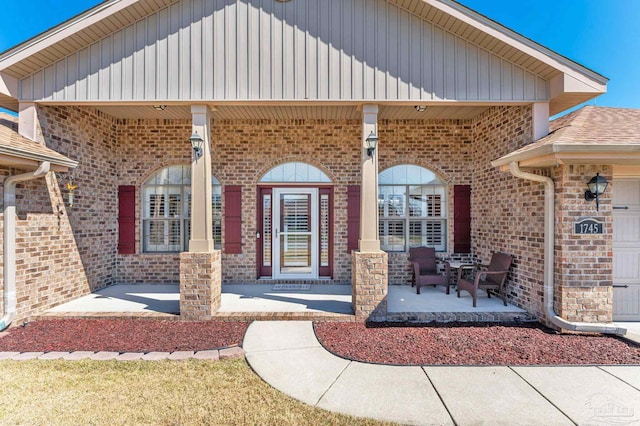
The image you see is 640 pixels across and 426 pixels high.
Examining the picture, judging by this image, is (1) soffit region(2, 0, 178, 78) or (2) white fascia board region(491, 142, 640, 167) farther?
(1) soffit region(2, 0, 178, 78)

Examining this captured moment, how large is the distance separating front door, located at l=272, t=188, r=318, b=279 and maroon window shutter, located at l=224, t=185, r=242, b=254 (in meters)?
0.77

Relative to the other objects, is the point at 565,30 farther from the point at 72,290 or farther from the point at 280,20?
the point at 72,290

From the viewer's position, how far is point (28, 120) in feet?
16.7

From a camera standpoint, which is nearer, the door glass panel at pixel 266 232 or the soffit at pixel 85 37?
the soffit at pixel 85 37

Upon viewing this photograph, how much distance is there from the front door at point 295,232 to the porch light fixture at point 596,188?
467 centimetres

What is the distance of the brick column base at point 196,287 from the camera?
496 cm

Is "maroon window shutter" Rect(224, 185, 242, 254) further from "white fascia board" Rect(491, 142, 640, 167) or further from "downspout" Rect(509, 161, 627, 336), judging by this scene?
"white fascia board" Rect(491, 142, 640, 167)

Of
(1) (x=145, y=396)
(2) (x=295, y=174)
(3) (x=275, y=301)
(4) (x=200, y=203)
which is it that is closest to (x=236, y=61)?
(4) (x=200, y=203)

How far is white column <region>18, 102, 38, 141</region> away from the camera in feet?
16.6

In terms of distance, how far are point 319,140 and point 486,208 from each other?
12.2 feet

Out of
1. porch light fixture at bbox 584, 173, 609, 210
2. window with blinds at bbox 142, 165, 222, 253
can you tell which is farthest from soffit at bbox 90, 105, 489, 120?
porch light fixture at bbox 584, 173, 609, 210

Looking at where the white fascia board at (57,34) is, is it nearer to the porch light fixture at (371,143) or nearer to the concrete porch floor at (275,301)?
the concrete porch floor at (275,301)

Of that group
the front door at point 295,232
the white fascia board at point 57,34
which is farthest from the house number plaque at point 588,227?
the white fascia board at point 57,34
